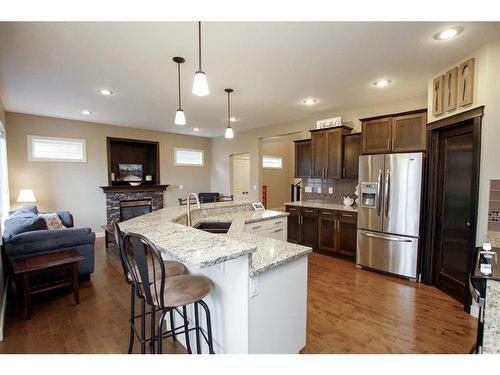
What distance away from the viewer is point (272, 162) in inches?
332

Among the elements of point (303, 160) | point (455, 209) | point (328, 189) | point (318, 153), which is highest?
point (318, 153)

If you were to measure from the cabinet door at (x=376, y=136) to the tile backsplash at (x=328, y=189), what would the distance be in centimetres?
101

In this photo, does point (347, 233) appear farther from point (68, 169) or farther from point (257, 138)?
point (68, 169)

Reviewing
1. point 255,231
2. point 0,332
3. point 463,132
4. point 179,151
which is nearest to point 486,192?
point 463,132

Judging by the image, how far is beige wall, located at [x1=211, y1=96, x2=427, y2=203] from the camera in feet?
13.5

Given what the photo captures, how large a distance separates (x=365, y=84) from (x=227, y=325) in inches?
135

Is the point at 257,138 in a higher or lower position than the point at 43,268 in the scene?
higher

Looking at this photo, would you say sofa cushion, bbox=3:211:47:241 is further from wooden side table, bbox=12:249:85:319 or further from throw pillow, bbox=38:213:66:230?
throw pillow, bbox=38:213:66:230

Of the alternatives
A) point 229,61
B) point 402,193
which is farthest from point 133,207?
point 402,193

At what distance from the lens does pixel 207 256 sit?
3.90ft

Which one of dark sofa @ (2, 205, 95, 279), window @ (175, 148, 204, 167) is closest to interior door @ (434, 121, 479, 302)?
dark sofa @ (2, 205, 95, 279)

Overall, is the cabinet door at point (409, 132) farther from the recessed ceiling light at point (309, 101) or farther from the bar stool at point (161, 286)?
the bar stool at point (161, 286)

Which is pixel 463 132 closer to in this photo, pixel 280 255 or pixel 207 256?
pixel 280 255

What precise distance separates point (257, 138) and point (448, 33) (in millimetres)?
4528
